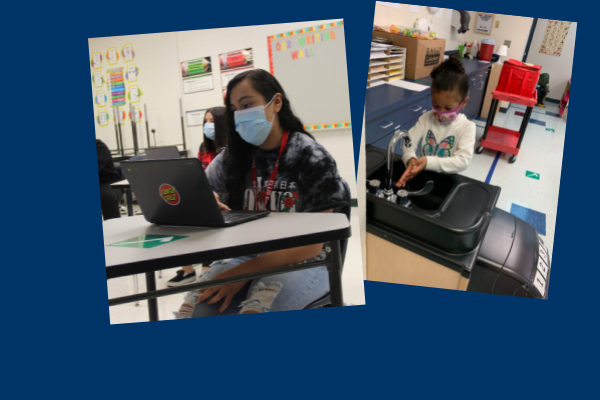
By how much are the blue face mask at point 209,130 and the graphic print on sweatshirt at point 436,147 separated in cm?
96

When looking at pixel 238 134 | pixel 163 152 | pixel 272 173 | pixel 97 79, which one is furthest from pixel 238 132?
pixel 97 79

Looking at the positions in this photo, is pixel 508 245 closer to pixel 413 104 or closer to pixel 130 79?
pixel 413 104

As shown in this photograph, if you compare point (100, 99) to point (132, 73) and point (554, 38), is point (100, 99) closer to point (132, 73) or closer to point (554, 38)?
point (132, 73)

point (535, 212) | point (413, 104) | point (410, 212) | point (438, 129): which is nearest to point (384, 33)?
point (413, 104)

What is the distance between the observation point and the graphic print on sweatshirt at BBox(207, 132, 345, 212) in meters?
1.96

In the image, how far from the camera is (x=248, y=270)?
2.01 m

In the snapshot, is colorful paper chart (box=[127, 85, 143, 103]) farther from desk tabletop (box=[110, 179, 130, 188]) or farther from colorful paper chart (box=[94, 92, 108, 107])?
desk tabletop (box=[110, 179, 130, 188])

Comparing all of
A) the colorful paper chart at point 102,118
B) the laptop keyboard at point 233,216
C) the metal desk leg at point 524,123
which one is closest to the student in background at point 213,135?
the laptop keyboard at point 233,216

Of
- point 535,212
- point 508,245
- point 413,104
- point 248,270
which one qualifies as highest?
point 413,104

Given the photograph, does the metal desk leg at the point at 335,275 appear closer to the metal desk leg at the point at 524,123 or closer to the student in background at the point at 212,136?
Result: the student in background at the point at 212,136

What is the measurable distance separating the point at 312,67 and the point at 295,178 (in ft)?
1.65

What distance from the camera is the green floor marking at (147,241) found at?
1629 mm

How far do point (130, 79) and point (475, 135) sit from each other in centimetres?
157

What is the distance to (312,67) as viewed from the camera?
77.0 inches
